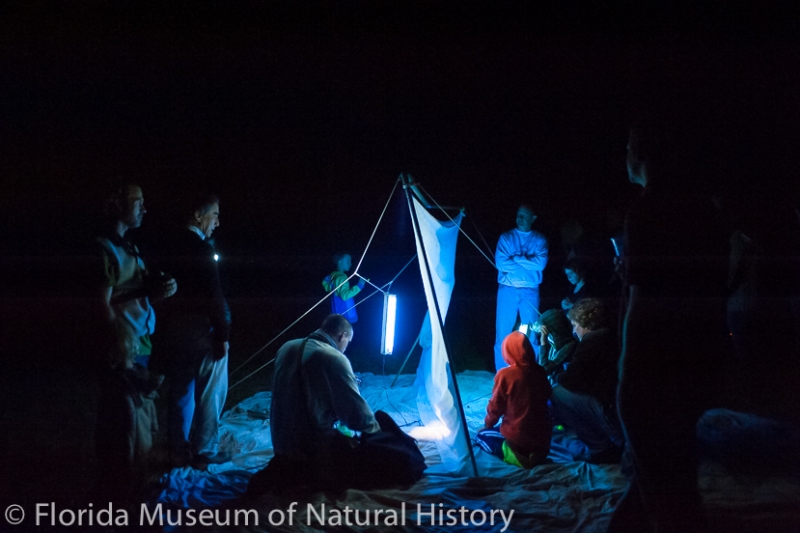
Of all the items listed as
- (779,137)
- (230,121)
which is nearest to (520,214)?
(779,137)

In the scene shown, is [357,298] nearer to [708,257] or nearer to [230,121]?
[230,121]

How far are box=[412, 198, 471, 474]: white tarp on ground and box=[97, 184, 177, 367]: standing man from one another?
1.44 m

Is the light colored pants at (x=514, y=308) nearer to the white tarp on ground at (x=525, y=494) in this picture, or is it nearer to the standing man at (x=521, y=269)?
the standing man at (x=521, y=269)

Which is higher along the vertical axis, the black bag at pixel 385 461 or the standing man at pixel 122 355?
the standing man at pixel 122 355

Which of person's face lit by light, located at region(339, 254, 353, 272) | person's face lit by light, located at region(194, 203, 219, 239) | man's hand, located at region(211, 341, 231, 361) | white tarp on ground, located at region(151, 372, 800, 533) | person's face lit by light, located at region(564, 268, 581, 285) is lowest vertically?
white tarp on ground, located at region(151, 372, 800, 533)

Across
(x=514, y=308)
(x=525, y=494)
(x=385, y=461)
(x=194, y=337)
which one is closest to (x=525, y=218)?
(x=514, y=308)

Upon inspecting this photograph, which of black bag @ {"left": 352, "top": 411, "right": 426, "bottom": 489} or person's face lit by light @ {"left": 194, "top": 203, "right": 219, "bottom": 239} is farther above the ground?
person's face lit by light @ {"left": 194, "top": 203, "right": 219, "bottom": 239}

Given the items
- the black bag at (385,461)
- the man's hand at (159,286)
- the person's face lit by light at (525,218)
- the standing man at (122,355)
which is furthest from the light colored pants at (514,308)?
the standing man at (122,355)

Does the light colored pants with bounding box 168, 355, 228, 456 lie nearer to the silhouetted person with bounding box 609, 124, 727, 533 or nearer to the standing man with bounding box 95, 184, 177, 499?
the standing man with bounding box 95, 184, 177, 499

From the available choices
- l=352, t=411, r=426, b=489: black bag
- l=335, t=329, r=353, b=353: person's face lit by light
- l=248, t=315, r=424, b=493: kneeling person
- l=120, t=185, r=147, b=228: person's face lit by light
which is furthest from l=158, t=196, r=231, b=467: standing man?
l=352, t=411, r=426, b=489: black bag

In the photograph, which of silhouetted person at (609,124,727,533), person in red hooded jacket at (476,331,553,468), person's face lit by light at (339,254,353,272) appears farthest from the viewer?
person's face lit by light at (339,254,353,272)

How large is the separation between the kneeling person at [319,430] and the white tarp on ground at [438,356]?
0.53 meters

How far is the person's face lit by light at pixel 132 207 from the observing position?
2.13m

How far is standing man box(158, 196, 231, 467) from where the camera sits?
2.51 metres
